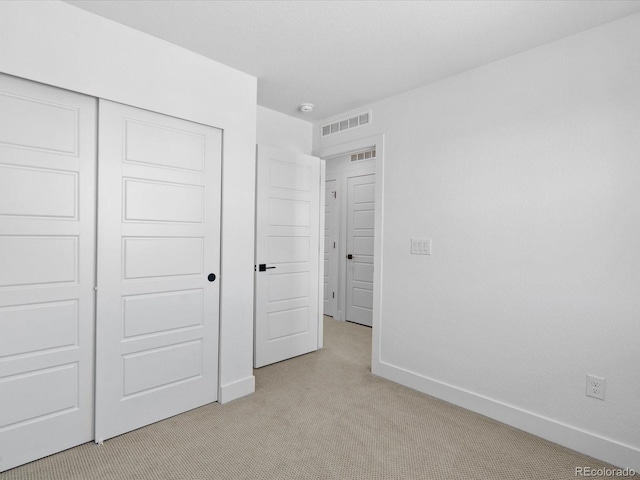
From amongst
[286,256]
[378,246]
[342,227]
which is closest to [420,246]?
[378,246]

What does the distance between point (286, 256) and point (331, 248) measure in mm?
2060

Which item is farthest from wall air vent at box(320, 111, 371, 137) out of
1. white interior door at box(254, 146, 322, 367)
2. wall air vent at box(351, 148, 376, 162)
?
wall air vent at box(351, 148, 376, 162)

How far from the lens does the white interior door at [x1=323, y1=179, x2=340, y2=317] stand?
561 cm

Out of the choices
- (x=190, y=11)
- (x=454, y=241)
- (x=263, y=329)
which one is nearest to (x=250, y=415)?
(x=263, y=329)

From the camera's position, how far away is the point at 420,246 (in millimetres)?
3064

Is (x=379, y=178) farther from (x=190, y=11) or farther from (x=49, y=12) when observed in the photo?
(x=49, y=12)

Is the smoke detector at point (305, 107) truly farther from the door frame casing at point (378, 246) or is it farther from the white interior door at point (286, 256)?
the door frame casing at point (378, 246)

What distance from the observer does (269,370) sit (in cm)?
342

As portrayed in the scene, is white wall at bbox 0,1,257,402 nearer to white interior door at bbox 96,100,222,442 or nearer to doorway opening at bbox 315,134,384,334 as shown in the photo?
white interior door at bbox 96,100,222,442

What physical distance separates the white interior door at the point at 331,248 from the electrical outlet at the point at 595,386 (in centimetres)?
370

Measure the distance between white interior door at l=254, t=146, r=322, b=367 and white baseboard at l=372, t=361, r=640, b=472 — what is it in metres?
1.07

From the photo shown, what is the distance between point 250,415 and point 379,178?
2.27 metres

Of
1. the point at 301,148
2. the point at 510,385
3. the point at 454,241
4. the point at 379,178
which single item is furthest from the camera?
the point at 301,148

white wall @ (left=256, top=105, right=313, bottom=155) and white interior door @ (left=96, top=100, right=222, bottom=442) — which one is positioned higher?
white wall @ (left=256, top=105, right=313, bottom=155)
